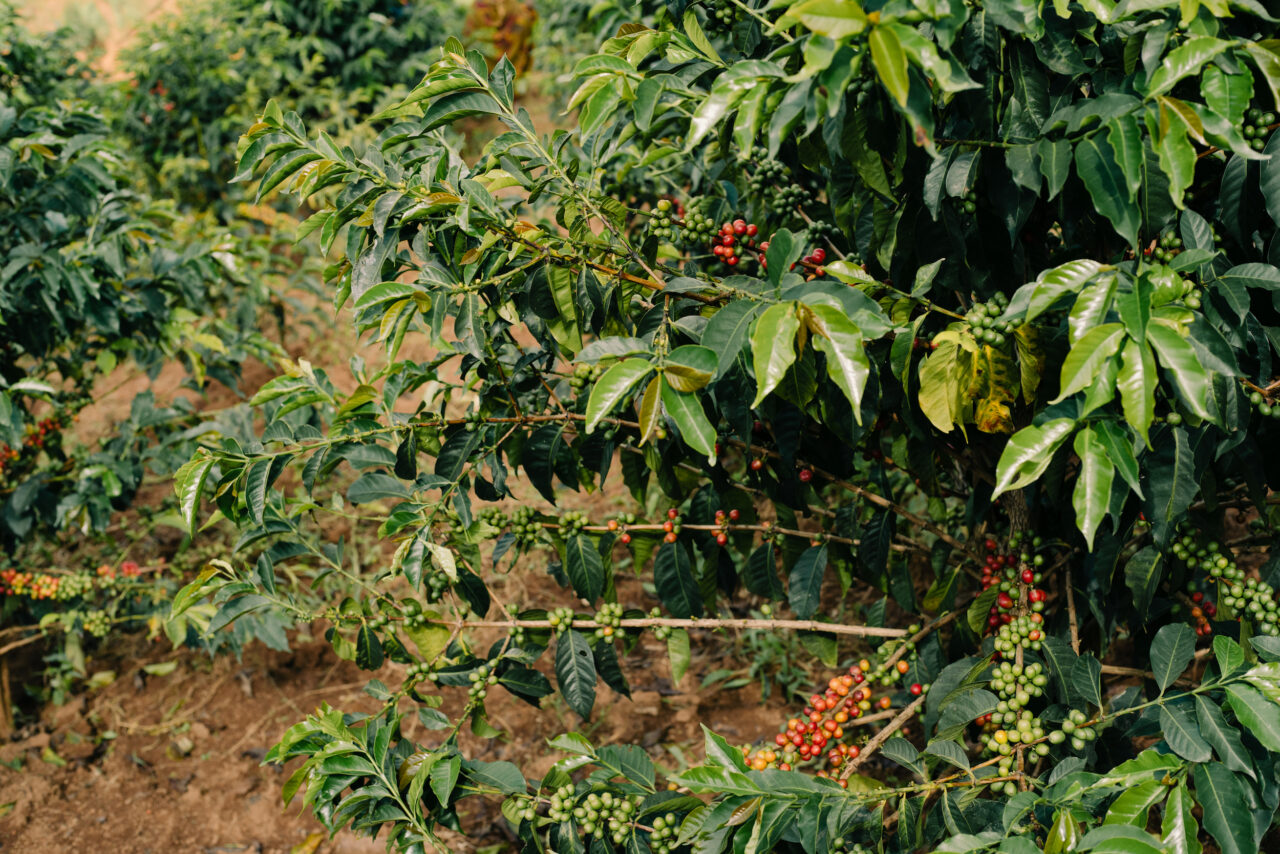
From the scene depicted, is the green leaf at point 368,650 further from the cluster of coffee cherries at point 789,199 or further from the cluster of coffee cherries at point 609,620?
the cluster of coffee cherries at point 789,199

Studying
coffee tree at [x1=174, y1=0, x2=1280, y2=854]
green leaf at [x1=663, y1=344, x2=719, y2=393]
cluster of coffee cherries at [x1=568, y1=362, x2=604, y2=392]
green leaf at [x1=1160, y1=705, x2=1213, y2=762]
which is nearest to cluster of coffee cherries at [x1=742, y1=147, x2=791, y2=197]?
coffee tree at [x1=174, y1=0, x2=1280, y2=854]

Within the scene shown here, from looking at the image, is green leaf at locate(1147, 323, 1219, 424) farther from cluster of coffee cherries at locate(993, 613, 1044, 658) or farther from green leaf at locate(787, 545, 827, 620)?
green leaf at locate(787, 545, 827, 620)

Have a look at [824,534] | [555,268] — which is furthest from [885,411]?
[555,268]

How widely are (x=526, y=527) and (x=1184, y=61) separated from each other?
1340 mm

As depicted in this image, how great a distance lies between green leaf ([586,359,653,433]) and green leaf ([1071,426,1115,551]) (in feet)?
1.80

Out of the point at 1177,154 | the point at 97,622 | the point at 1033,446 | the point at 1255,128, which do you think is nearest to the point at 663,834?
the point at 1033,446

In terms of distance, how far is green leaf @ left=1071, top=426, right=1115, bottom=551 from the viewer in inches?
40.1

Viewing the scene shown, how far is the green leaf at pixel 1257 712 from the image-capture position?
1.09 m

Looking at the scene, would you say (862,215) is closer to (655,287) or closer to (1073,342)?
(655,287)

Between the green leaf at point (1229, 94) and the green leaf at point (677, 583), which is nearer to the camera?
the green leaf at point (1229, 94)

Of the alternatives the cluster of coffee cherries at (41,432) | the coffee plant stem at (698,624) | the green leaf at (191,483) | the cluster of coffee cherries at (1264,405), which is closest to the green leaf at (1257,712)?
the cluster of coffee cherries at (1264,405)

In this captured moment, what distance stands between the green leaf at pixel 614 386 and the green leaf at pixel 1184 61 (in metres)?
0.69

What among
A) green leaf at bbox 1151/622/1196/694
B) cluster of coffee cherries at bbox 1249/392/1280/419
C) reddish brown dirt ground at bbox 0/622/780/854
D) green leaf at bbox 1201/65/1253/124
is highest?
green leaf at bbox 1201/65/1253/124

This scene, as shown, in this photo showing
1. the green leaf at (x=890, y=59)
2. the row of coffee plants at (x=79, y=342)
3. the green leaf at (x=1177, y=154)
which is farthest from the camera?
the row of coffee plants at (x=79, y=342)
